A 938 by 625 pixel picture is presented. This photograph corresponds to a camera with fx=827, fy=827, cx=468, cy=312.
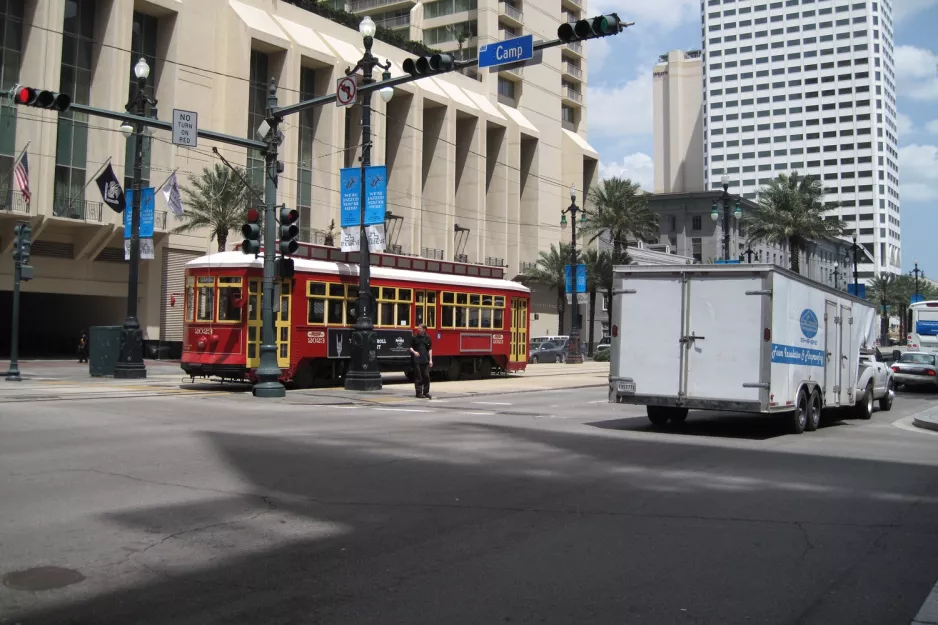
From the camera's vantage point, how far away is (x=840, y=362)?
16391mm

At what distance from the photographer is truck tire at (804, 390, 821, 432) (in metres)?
14.9

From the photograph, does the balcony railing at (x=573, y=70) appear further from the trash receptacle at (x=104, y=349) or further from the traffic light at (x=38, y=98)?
the traffic light at (x=38, y=98)

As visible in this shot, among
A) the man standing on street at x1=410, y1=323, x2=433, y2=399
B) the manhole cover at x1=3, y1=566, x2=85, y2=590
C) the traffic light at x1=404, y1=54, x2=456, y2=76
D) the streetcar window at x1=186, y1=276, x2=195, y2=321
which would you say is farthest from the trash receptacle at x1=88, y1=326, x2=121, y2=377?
the manhole cover at x1=3, y1=566, x2=85, y2=590

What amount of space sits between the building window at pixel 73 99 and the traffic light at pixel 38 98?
2500 centimetres

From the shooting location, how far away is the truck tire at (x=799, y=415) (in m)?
14.2

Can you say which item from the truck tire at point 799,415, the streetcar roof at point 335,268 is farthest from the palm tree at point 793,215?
the truck tire at point 799,415

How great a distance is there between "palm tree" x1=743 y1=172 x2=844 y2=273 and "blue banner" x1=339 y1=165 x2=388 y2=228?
33.2 metres

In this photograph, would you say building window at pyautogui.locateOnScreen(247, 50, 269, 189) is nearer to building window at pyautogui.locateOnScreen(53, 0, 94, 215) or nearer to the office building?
the office building

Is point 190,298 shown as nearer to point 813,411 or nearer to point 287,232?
point 287,232

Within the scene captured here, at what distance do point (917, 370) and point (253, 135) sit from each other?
3409 cm

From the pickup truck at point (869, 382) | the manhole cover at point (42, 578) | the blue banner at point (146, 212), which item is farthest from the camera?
the blue banner at point (146, 212)

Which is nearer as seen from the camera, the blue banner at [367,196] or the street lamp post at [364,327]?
the blue banner at [367,196]

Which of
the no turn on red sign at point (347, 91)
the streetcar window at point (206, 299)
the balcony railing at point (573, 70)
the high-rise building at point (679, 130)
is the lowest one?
the streetcar window at point (206, 299)

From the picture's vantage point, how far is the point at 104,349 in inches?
1009
